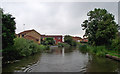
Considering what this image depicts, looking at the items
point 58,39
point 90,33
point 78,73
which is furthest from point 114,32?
point 58,39

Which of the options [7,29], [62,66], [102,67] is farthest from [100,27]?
[7,29]

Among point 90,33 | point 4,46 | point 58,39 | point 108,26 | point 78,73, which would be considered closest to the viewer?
point 78,73

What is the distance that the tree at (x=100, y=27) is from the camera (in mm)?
18500

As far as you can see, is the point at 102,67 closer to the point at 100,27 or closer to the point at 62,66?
the point at 62,66

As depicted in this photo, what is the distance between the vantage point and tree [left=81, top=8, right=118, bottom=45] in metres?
18.5

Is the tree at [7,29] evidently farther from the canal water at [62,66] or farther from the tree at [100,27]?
the tree at [100,27]

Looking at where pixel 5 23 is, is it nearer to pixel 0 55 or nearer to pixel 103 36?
pixel 0 55

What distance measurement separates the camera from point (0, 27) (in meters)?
8.34

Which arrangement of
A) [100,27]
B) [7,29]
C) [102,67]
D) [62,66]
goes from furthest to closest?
[100,27], [62,66], [102,67], [7,29]

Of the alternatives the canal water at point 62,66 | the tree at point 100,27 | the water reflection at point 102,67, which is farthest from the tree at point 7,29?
the tree at point 100,27

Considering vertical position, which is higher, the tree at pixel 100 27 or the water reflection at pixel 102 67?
the tree at pixel 100 27

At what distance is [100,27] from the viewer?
1933 centimetres

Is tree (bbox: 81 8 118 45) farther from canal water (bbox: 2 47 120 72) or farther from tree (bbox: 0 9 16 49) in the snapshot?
tree (bbox: 0 9 16 49)

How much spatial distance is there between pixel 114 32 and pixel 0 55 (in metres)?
17.8
